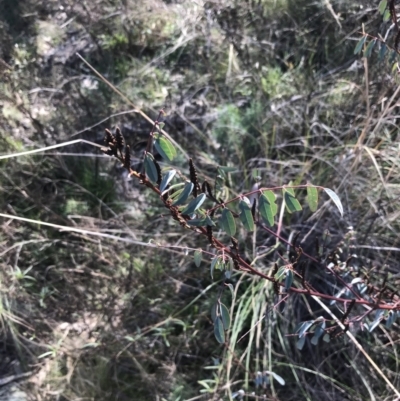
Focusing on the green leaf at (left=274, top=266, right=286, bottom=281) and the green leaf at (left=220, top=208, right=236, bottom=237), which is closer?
the green leaf at (left=220, top=208, right=236, bottom=237)

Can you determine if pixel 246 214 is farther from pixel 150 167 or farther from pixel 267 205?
pixel 150 167

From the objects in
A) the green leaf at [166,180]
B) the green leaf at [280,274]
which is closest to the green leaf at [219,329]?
the green leaf at [280,274]

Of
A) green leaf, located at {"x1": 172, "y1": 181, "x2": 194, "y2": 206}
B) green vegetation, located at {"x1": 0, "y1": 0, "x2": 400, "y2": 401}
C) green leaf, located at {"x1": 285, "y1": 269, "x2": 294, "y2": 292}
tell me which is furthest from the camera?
green vegetation, located at {"x1": 0, "y1": 0, "x2": 400, "y2": 401}

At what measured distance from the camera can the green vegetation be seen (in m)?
1.83

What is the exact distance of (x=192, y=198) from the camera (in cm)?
178

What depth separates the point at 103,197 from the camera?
8.10 ft

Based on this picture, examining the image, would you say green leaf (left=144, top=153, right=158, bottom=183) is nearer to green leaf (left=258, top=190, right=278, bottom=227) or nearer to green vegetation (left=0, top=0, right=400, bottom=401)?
green leaf (left=258, top=190, right=278, bottom=227)

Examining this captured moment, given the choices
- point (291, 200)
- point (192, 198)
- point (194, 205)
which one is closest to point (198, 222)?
point (194, 205)

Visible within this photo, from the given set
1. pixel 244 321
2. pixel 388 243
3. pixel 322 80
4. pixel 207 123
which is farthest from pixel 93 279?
pixel 322 80

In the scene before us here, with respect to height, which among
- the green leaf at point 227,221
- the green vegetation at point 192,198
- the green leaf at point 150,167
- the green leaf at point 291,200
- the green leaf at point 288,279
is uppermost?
the green leaf at point 150,167

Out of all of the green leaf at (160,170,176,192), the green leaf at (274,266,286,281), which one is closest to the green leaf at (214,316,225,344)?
the green leaf at (274,266,286,281)

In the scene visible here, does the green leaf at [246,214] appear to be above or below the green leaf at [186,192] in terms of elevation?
below

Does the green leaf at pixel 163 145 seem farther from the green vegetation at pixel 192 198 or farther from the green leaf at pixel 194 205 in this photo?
the green vegetation at pixel 192 198

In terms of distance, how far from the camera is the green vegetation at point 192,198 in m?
1.83
